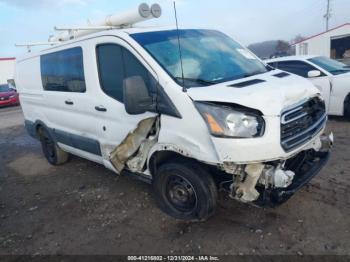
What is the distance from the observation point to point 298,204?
3.82 metres

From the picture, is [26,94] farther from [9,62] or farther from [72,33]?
[9,62]

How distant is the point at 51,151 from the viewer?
637 centimetres

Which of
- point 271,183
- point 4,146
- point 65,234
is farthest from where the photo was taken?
point 4,146

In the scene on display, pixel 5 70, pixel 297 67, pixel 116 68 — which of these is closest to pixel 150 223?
pixel 116 68

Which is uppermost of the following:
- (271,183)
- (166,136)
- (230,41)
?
(230,41)

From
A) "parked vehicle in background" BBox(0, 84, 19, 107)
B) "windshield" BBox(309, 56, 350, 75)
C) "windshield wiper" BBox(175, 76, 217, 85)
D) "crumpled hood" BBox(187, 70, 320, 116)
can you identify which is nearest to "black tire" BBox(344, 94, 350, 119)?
"windshield" BBox(309, 56, 350, 75)

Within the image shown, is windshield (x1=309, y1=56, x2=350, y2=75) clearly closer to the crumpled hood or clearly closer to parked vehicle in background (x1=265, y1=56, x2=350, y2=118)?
parked vehicle in background (x1=265, y1=56, x2=350, y2=118)

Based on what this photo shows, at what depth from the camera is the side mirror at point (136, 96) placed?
10.9 ft

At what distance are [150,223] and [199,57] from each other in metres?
1.96

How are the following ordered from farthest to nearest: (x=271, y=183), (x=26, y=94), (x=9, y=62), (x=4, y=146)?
(x=9, y=62) → (x=4, y=146) → (x=26, y=94) → (x=271, y=183)

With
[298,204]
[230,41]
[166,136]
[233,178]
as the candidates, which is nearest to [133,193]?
[166,136]

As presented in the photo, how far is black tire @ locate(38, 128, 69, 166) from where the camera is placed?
613cm

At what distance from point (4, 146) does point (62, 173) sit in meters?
4.04

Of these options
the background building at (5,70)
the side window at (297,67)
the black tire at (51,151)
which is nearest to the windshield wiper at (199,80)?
the black tire at (51,151)
